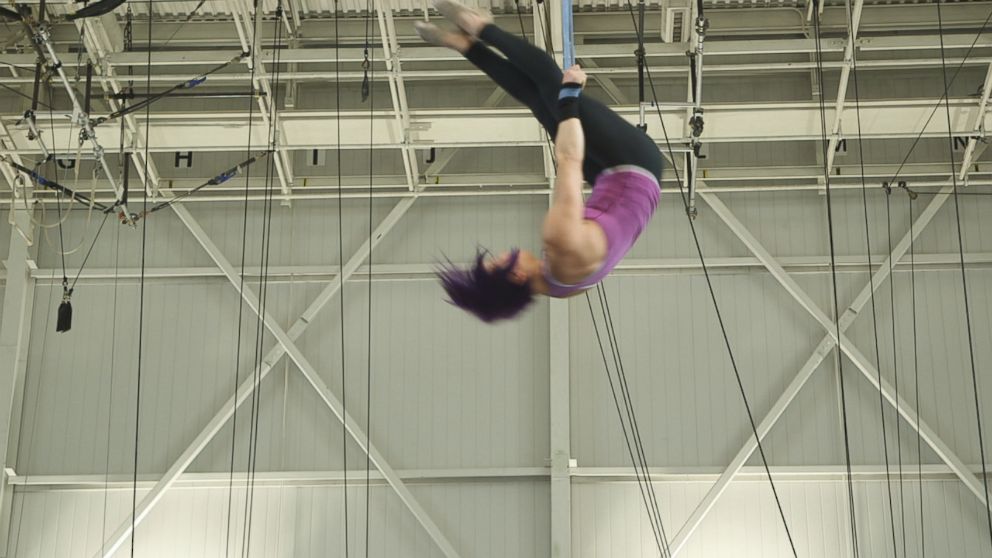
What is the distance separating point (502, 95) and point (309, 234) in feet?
6.83

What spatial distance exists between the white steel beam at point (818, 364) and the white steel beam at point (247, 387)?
281 cm

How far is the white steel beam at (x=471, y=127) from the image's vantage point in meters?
9.76

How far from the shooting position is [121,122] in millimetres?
9906

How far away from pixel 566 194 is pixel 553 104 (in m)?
0.62

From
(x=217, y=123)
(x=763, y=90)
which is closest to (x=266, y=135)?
(x=217, y=123)

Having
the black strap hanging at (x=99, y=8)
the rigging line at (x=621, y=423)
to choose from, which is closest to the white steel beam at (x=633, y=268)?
the rigging line at (x=621, y=423)

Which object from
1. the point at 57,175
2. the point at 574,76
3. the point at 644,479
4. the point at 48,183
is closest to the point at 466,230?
the point at 644,479

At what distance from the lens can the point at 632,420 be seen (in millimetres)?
10391

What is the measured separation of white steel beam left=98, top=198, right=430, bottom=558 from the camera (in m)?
10.3

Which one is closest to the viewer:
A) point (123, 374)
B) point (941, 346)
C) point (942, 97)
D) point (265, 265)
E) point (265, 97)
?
point (265, 97)

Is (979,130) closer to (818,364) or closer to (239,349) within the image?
(818,364)

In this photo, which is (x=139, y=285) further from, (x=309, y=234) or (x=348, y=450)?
(x=348, y=450)

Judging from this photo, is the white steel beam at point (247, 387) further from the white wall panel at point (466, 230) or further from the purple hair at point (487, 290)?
the purple hair at point (487, 290)

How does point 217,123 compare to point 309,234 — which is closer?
point 217,123
